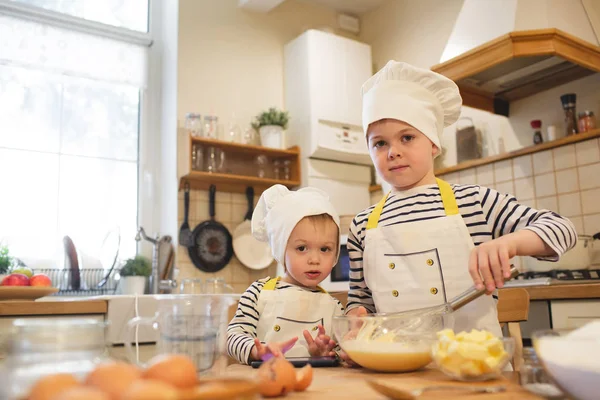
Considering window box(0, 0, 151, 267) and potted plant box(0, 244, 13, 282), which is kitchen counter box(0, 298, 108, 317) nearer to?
potted plant box(0, 244, 13, 282)

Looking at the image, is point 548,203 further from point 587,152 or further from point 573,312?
point 573,312

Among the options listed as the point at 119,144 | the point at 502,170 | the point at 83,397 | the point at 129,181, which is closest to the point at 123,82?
the point at 119,144

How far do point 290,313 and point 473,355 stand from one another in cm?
59

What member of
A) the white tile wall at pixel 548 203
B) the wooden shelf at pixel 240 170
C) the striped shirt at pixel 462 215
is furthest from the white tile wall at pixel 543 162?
the striped shirt at pixel 462 215

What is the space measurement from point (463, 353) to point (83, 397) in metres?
0.42

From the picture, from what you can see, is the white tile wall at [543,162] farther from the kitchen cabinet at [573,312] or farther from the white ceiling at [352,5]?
the white ceiling at [352,5]

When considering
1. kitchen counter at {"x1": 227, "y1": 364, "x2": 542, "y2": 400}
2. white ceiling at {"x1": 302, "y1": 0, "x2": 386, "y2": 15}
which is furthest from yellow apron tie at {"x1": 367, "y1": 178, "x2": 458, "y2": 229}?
white ceiling at {"x1": 302, "y1": 0, "x2": 386, "y2": 15}

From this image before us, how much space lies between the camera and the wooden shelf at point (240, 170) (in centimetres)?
297

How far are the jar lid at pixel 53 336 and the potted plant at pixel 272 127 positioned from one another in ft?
8.97

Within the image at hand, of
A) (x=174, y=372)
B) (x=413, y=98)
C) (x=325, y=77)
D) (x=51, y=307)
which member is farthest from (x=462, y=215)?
(x=325, y=77)

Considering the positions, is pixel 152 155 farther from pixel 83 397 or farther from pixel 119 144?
pixel 83 397

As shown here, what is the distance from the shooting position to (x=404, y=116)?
3.54 ft

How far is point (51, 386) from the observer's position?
40 centimetres

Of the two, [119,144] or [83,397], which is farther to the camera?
[119,144]
